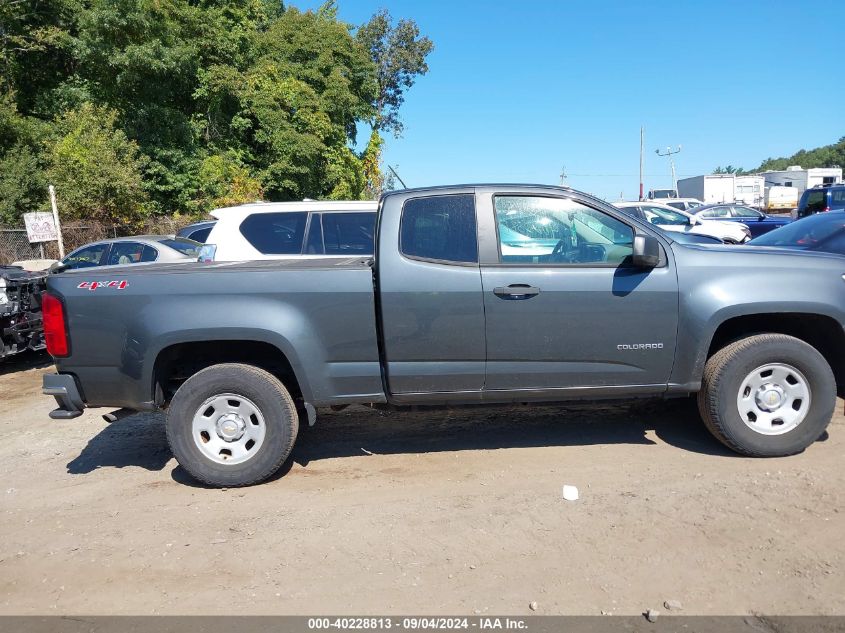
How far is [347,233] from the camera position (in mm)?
7145

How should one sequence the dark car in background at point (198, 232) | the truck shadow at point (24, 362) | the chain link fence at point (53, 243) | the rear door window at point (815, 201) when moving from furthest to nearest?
the rear door window at point (815, 201) → the chain link fence at point (53, 243) → the dark car in background at point (198, 232) → the truck shadow at point (24, 362)

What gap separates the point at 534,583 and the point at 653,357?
189 cm

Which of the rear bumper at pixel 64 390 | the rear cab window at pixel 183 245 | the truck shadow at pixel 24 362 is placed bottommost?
the truck shadow at pixel 24 362

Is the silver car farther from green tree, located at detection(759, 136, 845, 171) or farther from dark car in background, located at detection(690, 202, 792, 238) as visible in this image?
green tree, located at detection(759, 136, 845, 171)

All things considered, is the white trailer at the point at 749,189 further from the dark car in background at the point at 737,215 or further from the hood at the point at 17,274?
the hood at the point at 17,274

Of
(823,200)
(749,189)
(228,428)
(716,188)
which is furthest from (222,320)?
(749,189)

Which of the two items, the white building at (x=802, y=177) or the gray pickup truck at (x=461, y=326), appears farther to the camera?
the white building at (x=802, y=177)

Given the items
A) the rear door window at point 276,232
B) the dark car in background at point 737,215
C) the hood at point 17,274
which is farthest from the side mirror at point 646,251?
the dark car in background at point 737,215

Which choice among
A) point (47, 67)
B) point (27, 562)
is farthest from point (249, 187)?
point (27, 562)

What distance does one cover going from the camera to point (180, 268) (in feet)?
14.5

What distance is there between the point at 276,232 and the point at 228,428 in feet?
10.4

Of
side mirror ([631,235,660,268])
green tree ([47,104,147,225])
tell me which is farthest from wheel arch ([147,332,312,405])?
green tree ([47,104,147,225])

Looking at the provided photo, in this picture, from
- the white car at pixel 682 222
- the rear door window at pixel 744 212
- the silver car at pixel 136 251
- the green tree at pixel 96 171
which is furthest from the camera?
the rear door window at pixel 744 212

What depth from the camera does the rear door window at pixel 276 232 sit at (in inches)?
276
